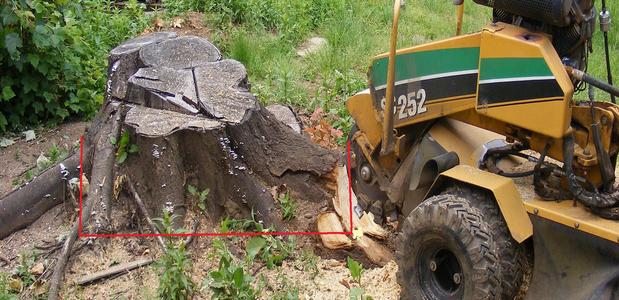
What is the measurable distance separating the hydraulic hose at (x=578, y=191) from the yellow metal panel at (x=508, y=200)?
23 centimetres

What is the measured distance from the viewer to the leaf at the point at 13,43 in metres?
5.85

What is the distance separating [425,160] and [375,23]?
5.12m

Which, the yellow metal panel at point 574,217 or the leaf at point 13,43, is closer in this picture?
the yellow metal panel at point 574,217

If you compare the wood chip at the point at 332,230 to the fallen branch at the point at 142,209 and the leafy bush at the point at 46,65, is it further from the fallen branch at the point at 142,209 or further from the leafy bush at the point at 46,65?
the leafy bush at the point at 46,65

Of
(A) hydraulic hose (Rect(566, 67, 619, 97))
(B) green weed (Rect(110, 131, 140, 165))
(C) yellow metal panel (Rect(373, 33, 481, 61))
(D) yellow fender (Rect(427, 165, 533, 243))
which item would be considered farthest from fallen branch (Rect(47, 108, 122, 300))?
(A) hydraulic hose (Rect(566, 67, 619, 97))

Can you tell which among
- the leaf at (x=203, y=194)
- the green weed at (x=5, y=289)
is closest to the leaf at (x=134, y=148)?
the leaf at (x=203, y=194)

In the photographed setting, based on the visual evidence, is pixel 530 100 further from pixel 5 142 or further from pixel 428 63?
pixel 5 142

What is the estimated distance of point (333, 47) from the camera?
8.02 metres

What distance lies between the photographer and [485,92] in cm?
372

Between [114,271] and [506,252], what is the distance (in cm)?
220

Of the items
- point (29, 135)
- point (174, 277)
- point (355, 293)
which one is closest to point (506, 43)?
point (355, 293)

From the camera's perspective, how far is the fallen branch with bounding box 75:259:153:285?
454cm

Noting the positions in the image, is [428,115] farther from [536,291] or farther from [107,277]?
[107,277]

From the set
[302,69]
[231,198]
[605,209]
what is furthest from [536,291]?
[302,69]
